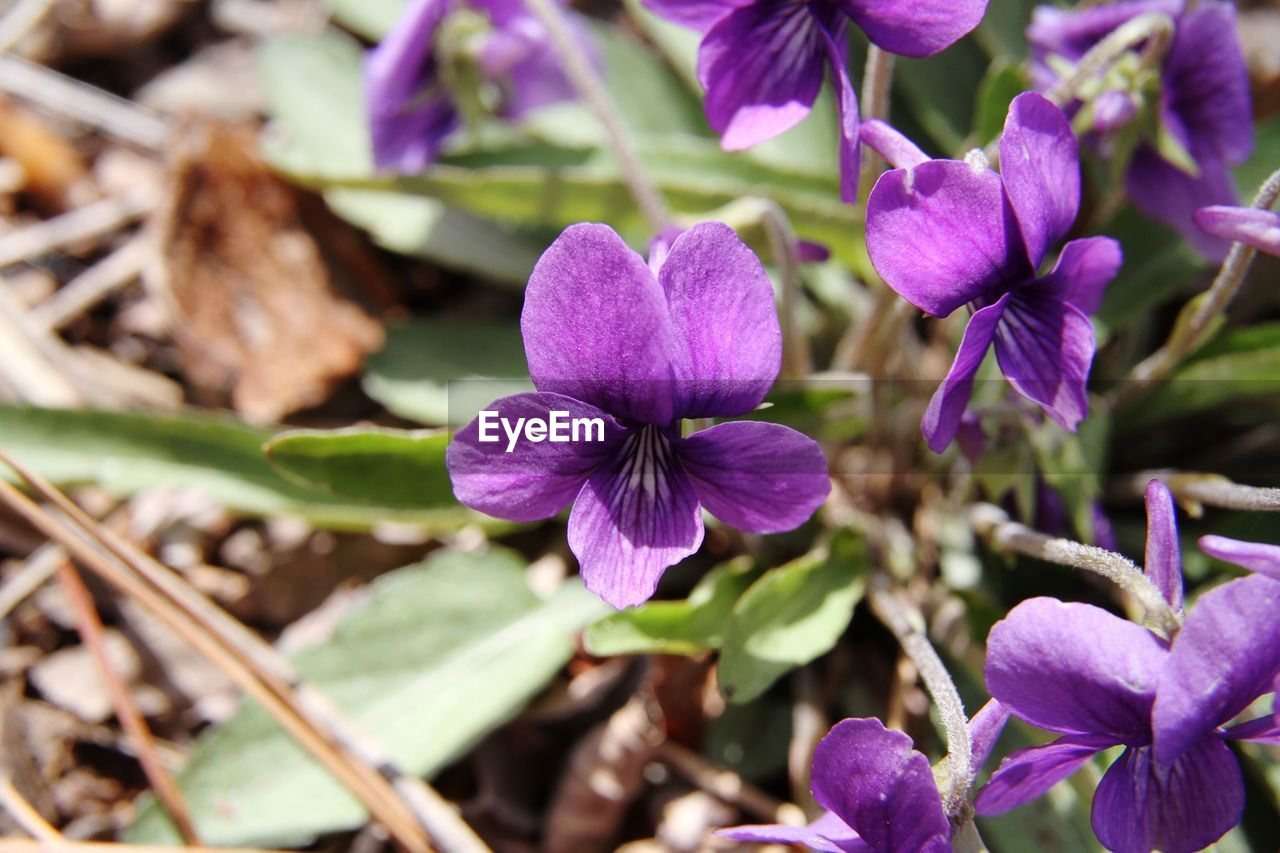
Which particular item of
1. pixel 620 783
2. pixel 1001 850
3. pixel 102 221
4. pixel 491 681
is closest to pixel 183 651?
pixel 491 681

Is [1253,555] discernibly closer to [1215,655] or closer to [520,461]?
[1215,655]

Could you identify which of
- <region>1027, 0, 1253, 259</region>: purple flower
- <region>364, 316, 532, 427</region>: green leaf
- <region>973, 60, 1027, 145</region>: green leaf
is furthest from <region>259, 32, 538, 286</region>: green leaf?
<region>1027, 0, 1253, 259</region>: purple flower

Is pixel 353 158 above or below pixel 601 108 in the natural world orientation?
below

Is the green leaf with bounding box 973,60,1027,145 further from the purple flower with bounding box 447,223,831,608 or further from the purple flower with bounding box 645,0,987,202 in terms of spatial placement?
the purple flower with bounding box 447,223,831,608

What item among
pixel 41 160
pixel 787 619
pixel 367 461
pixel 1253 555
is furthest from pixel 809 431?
pixel 41 160

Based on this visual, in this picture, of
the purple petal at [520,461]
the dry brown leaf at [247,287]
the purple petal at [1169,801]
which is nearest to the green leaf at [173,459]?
the dry brown leaf at [247,287]

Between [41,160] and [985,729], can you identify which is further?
[41,160]
